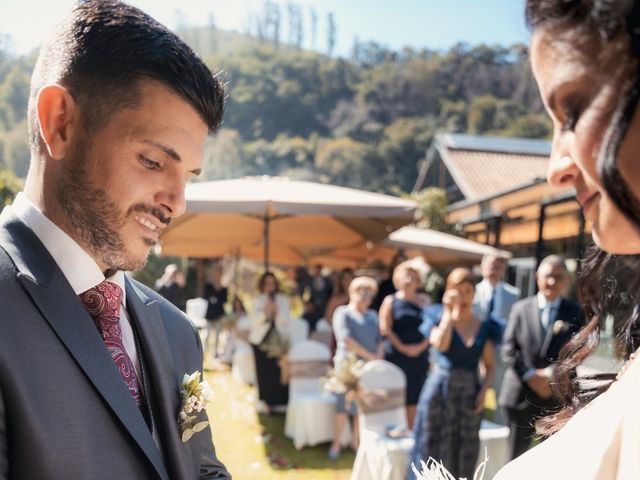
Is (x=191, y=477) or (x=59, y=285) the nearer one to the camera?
(x=59, y=285)

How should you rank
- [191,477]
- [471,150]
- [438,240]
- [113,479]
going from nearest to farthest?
1. [113,479]
2. [191,477]
3. [438,240]
4. [471,150]

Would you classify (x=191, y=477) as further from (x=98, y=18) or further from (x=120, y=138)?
(x=98, y=18)

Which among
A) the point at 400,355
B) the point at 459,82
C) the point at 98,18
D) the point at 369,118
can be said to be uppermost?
the point at 459,82

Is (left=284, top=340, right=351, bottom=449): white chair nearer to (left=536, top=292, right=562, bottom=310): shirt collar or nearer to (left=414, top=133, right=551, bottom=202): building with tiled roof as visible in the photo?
(left=536, top=292, right=562, bottom=310): shirt collar

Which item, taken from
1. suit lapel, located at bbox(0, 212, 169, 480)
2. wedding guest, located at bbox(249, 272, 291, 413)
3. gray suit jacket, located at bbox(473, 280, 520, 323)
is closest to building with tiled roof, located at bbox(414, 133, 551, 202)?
gray suit jacket, located at bbox(473, 280, 520, 323)

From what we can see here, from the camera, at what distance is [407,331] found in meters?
6.19

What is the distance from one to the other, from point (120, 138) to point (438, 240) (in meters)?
10.7

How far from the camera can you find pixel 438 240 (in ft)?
38.1

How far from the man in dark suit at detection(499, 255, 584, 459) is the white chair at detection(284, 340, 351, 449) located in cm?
230

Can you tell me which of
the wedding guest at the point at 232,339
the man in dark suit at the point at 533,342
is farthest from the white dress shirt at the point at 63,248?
the wedding guest at the point at 232,339

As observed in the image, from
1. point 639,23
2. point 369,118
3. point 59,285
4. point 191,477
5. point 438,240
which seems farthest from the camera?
point 369,118

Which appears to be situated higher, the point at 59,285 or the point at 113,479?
the point at 59,285

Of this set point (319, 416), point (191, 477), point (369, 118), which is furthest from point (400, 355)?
point (369, 118)

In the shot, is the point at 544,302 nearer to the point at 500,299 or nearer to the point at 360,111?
the point at 500,299
